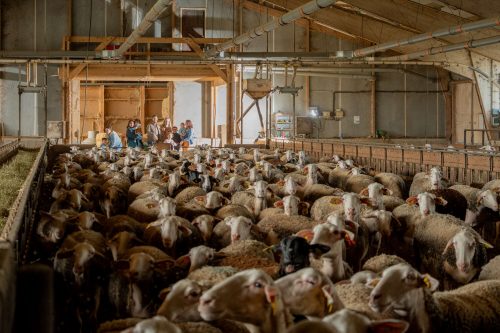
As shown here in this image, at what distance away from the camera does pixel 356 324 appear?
2980 millimetres

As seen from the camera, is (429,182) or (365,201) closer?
(365,201)

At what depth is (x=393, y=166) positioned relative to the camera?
13.3 m

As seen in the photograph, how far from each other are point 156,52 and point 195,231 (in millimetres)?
17909

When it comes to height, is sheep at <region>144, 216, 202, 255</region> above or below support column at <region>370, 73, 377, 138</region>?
below

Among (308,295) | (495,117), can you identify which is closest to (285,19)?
(308,295)

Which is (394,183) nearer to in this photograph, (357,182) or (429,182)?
(357,182)

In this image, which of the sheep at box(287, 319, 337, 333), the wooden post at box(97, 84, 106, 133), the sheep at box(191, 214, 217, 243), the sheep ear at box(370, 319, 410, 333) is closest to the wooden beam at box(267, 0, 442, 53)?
the wooden post at box(97, 84, 106, 133)

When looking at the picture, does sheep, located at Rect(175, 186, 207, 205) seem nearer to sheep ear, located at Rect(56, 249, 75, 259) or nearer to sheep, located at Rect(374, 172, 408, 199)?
sheep, located at Rect(374, 172, 408, 199)

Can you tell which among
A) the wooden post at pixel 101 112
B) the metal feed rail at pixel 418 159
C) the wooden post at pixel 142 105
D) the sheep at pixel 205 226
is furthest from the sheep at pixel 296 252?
Answer: the wooden post at pixel 101 112

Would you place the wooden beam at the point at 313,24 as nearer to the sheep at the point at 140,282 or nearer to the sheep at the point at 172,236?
the sheep at the point at 172,236

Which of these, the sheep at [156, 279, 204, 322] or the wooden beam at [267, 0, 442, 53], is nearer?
the sheep at [156, 279, 204, 322]

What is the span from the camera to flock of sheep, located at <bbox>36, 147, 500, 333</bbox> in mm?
3617

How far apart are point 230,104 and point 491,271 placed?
1800 cm

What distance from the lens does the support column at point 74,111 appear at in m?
23.2
